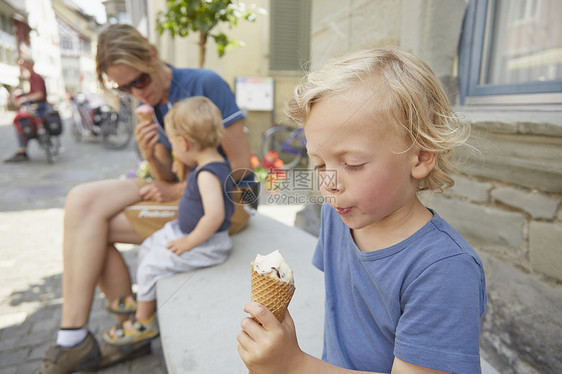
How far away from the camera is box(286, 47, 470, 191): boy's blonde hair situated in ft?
2.67

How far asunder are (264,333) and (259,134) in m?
7.37

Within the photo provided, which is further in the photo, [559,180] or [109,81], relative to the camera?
[109,81]

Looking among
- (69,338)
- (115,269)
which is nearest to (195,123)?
(115,269)

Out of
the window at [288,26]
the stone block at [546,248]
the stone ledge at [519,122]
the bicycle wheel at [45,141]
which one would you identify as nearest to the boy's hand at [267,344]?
the stone ledge at [519,122]

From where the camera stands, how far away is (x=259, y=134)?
26.3ft

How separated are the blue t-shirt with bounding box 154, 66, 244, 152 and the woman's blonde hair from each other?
201 millimetres

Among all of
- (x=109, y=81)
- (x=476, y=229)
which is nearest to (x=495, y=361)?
(x=476, y=229)

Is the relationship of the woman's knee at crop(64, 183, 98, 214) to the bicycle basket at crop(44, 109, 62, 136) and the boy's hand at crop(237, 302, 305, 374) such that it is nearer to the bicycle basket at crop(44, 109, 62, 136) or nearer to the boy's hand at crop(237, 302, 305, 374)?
the boy's hand at crop(237, 302, 305, 374)

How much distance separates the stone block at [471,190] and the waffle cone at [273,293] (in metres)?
1.39

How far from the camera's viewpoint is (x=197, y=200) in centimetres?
194

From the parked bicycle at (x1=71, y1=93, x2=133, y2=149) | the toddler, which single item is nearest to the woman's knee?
the toddler

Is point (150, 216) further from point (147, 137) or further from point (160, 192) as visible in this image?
point (147, 137)

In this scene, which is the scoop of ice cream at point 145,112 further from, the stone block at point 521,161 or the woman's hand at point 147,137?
the stone block at point 521,161

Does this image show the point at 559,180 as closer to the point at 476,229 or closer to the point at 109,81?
the point at 476,229
